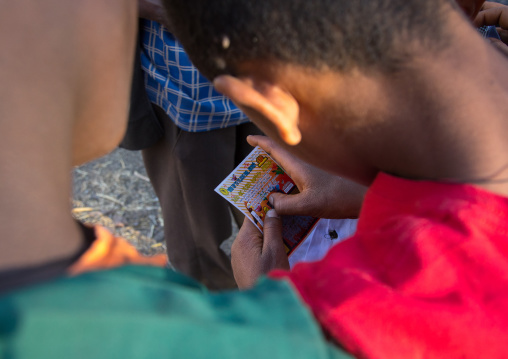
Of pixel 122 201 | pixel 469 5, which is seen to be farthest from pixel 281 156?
pixel 122 201

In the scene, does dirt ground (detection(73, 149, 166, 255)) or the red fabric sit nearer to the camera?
the red fabric

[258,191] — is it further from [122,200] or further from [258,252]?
[122,200]

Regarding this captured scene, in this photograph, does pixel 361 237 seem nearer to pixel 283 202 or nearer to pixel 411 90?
pixel 411 90

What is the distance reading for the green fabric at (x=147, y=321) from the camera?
1.45 ft

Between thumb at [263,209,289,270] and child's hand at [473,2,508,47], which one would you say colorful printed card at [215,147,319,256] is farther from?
child's hand at [473,2,508,47]

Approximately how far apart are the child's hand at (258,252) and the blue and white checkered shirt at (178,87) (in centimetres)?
44

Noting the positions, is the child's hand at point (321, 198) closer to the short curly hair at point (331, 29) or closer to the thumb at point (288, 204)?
the thumb at point (288, 204)

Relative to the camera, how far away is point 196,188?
1.86 m

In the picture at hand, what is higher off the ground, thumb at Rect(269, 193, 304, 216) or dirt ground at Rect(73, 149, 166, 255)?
thumb at Rect(269, 193, 304, 216)

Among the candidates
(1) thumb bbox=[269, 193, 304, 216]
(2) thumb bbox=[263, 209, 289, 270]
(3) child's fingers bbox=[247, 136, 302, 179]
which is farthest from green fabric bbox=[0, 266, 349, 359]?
(3) child's fingers bbox=[247, 136, 302, 179]

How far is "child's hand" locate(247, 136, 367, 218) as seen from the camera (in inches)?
54.8

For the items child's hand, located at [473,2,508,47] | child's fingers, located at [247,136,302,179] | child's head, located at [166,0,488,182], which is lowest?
child's fingers, located at [247,136,302,179]

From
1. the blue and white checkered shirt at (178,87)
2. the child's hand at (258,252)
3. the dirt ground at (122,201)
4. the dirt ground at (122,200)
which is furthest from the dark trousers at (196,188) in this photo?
the dirt ground at (122,200)

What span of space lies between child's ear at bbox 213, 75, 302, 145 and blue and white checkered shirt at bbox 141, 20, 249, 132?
29.6 inches
